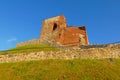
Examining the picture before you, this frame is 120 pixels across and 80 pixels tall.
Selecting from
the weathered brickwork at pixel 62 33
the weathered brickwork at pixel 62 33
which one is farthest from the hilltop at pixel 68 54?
the weathered brickwork at pixel 62 33

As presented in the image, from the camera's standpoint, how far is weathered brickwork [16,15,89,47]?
57.0 metres

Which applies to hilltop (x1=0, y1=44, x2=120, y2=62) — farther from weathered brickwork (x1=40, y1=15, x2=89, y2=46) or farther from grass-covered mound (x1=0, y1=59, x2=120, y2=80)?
weathered brickwork (x1=40, y1=15, x2=89, y2=46)

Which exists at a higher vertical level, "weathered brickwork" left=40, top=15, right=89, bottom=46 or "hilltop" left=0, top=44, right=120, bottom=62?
"weathered brickwork" left=40, top=15, right=89, bottom=46

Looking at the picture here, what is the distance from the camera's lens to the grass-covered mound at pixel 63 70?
2520 cm

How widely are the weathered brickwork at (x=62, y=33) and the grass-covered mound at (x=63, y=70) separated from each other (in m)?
26.0

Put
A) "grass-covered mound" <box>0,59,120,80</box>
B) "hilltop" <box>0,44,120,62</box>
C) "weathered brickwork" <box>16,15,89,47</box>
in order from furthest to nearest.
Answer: "weathered brickwork" <box>16,15,89,47</box>
"hilltop" <box>0,44,120,62</box>
"grass-covered mound" <box>0,59,120,80</box>

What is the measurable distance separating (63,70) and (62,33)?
1257 inches

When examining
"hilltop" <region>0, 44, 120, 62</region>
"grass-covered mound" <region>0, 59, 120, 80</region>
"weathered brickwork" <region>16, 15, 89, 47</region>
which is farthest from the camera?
"weathered brickwork" <region>16, 15, 89, 47</region>

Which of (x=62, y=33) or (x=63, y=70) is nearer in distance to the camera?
(x=63, y=70)

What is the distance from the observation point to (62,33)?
5831 cm

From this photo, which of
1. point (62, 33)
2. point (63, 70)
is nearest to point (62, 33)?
point (62, 33)

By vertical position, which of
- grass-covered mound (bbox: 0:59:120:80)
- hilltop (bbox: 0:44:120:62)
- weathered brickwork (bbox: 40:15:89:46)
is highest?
weathered brickwork (bbox: 40:15:89:46)

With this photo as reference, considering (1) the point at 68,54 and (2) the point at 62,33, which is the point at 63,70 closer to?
(1) the point at 68,54

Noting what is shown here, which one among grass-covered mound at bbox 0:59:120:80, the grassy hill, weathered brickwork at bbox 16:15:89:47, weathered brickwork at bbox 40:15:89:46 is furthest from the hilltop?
weathered brickwork at bbox 40:15:89:46
